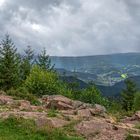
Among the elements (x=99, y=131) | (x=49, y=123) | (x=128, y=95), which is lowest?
(x=128, y=95)

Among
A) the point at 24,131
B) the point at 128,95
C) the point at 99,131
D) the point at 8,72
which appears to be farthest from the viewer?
the point at 128,95

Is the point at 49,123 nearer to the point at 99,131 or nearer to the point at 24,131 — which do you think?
the point at 24,131

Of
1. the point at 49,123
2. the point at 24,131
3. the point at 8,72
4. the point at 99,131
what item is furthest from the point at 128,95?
the point at 24,131

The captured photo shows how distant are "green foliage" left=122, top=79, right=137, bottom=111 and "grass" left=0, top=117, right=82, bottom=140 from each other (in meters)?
90.2

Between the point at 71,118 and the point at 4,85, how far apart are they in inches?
2143

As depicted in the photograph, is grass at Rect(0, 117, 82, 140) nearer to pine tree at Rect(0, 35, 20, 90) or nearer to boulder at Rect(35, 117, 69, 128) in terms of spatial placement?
boulder at Rect(35, 117, 69, 128)

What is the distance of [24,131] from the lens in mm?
25469

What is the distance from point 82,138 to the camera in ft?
82.2

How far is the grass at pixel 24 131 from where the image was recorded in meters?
24.3

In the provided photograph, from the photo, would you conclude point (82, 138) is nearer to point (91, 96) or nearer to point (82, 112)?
point (82, 112)

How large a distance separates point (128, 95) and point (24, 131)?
326 feet

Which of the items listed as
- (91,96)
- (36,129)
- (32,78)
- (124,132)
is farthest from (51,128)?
(91,96)

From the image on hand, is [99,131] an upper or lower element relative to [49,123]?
lower

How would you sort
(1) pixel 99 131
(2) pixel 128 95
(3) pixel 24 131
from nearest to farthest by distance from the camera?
(3) pixel 24 131, (1) pixel 99 131, (2) pixel 128 95
